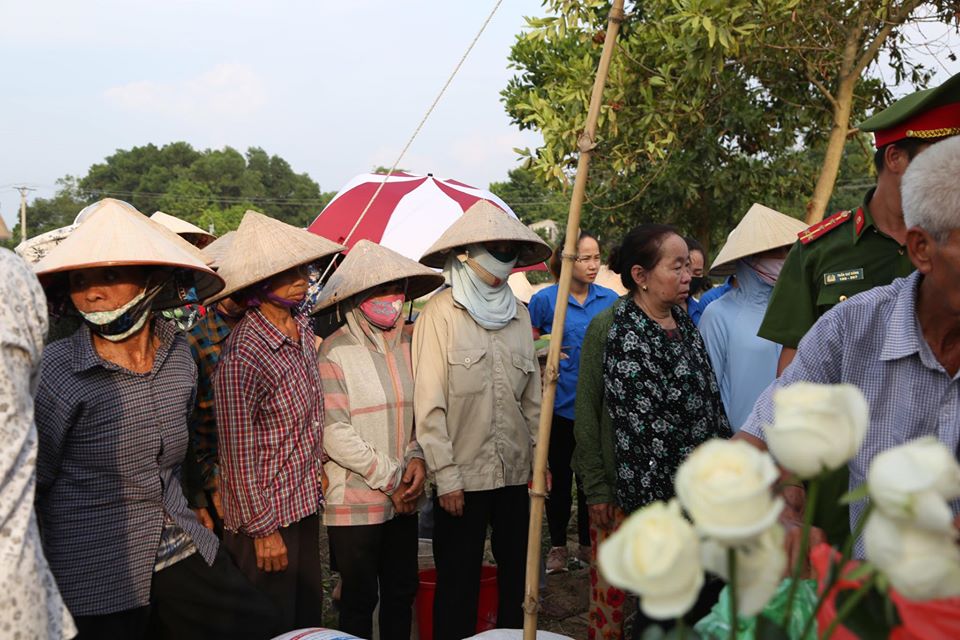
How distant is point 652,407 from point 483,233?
1064 mm

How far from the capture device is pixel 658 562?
0.78 m

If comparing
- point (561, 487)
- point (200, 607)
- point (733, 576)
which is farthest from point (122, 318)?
point (561, 487)

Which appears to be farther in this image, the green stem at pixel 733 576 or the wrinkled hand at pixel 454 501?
the wrinkled hand at pixel 454 501

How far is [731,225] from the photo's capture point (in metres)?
10.4

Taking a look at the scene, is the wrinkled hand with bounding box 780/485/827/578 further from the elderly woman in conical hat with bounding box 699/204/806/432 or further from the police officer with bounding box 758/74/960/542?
the elderly woman in conical hat with bounding box 699/204/806/432

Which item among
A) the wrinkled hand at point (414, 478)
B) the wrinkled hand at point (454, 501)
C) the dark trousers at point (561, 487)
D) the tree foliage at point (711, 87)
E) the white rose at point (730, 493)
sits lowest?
the dark trousers at point (561, 487)

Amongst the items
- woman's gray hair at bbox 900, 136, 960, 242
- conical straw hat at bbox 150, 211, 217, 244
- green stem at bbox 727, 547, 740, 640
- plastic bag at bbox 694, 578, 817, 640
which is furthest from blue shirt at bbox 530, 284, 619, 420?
green stem at bbox 727, 547, 740, 640

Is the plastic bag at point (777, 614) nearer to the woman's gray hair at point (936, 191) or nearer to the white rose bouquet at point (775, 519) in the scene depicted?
the white rose bouquet at point (775, 519)

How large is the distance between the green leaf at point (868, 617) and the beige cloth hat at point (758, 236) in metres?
3.16

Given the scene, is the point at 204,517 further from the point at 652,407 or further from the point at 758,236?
the point at 758,236

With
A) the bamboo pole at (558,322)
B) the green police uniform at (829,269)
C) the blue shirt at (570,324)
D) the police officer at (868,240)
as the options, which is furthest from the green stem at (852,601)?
the blue shirt at (570,324)

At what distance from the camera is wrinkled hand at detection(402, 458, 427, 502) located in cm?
363

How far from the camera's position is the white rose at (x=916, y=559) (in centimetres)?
81

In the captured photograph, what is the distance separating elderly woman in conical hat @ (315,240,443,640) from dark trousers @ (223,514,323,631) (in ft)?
0.38
